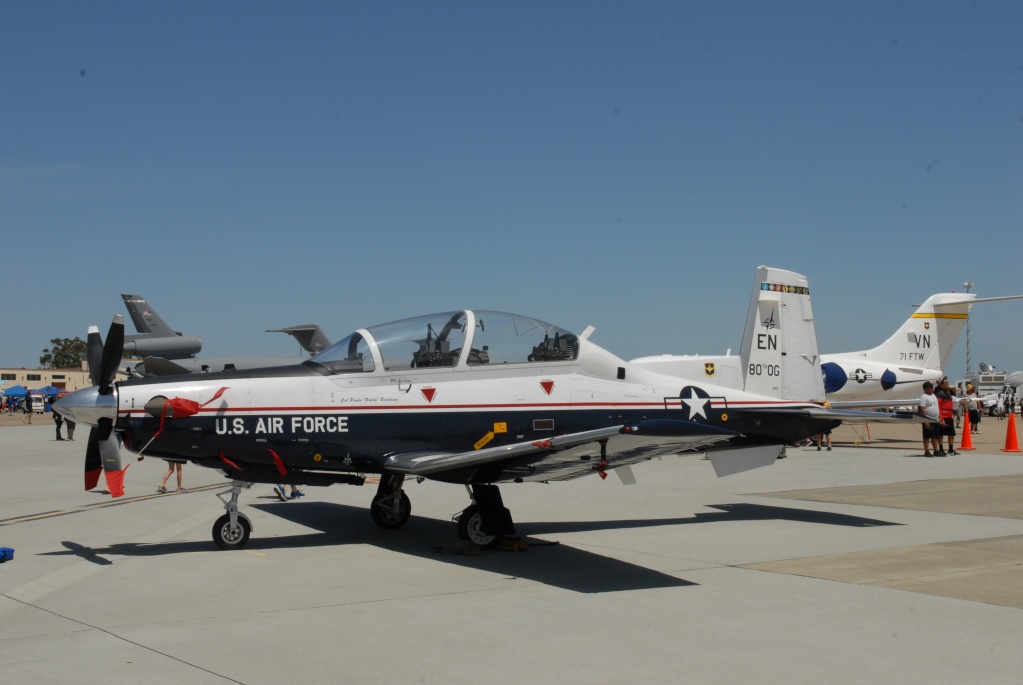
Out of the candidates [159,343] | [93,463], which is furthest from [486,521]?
[159,343]

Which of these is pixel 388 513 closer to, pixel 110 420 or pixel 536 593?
pixel 110 420

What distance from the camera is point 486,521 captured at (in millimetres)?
8828

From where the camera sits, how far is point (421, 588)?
280 inches

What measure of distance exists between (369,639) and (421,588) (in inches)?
62.8

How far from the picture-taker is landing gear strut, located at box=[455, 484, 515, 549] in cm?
883

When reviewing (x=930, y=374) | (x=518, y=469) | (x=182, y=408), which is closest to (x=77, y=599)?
(x=182, y=408)

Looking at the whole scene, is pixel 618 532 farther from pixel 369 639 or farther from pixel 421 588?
pixel 369 639

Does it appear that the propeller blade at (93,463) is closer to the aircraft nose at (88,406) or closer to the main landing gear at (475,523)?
the aircraft nose at (88,406)

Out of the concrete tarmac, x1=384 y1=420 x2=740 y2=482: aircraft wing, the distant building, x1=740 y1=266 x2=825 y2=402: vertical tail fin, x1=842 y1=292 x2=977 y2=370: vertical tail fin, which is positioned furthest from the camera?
the distant building

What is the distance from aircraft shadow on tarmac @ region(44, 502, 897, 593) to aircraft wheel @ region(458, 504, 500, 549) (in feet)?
0.46

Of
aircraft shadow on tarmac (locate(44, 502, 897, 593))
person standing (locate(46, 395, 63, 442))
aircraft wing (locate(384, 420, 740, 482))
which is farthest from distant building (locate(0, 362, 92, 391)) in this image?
aircraft wing (locate(384, 420, 740, 482))

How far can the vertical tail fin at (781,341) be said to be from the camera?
38.9 feet

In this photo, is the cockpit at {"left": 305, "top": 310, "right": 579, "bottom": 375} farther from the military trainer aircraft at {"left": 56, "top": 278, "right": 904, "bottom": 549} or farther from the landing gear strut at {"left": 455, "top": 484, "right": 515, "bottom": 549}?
the landing gear strut at {"left": 455, "top": 484, "right": 515, "bottom": 549}

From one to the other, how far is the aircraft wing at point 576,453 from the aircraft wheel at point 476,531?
0.57 m
